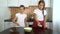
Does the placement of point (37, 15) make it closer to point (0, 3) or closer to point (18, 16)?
point (18, 16)

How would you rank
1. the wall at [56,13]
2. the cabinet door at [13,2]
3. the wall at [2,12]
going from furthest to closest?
the cabinet door at [13,2] < the wall at [2,12] < the wall at [56,13]

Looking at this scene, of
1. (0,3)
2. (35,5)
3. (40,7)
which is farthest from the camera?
(35,5)

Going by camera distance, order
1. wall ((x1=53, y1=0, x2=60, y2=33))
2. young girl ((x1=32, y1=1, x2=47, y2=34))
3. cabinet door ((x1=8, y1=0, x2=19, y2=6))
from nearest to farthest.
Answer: young girl ((x1=32, y1=1, x2=47, y2=34)) < wall ((x1=53, y1=0, x2=60, y2=33)) < cabinet door ((x1=8, y1=0, x2=19, y2=6))

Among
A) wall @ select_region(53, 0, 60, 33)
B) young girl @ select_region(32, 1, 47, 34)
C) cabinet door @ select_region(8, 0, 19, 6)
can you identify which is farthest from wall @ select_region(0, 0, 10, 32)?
wall @ select_region(53, 0, 60, 33)

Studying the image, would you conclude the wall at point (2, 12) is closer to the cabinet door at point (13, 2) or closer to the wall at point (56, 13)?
the cabinet door at point (13, 2)

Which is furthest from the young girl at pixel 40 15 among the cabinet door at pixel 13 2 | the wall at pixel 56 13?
the cabinet door at pixel 13 2

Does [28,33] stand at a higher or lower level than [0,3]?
lower

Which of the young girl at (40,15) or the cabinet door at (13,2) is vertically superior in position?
the cabinet door at (13,2)

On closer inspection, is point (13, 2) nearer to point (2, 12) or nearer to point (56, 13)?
point (2, 12)

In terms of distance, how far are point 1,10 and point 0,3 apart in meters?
0.22

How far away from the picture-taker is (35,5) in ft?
14.3

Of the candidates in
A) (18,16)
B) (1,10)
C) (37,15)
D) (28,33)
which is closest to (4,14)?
(1,10)

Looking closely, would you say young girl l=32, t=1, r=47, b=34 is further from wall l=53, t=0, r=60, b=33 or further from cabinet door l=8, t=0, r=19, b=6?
cabinet door l=8, t=0, r=19, b=6

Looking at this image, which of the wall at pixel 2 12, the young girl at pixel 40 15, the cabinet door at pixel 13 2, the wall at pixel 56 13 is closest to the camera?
the young girl at pixel 40 15
